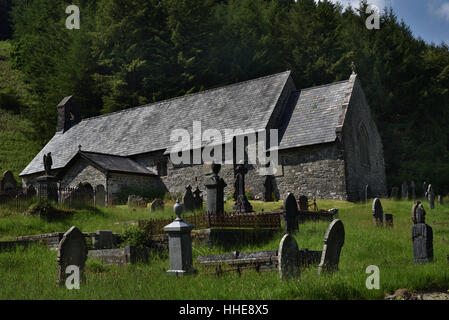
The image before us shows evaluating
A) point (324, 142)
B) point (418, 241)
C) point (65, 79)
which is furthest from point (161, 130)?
point (418, 241)

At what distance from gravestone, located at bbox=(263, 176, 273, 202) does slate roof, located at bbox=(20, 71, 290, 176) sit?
3078 millimetres

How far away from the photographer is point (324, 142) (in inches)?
1062

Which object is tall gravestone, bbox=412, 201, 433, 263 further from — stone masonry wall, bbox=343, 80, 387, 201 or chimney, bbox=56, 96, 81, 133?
chimney, bbox=56, 96, 81, 133

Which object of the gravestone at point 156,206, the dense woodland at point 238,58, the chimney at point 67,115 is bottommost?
the gravestone at point 156,206

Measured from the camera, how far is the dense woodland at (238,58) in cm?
4341

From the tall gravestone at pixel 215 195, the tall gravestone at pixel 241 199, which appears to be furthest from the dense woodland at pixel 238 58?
the tall gravestone at pixel 215 195

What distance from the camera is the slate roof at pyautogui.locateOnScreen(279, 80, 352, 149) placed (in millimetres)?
27719

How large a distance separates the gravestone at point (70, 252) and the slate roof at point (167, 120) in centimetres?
1944

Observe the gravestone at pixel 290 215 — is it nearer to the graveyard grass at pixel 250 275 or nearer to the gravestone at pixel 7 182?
the graveyard grass at pixel 250 275

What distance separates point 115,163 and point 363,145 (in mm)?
15647

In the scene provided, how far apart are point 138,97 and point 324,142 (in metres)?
23.8

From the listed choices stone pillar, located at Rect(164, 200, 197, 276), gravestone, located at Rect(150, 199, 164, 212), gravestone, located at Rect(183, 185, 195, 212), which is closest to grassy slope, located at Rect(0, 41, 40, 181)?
gravestone, located at Rect(150, 199, 164, 212)

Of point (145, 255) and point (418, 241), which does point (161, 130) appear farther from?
point (418, 241)
